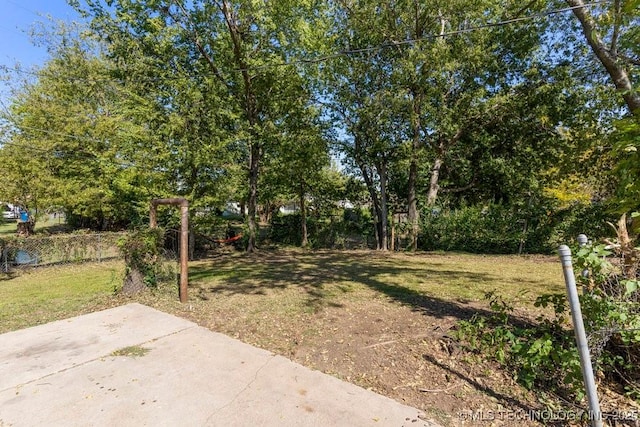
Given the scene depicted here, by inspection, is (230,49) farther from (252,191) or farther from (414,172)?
(414,172)

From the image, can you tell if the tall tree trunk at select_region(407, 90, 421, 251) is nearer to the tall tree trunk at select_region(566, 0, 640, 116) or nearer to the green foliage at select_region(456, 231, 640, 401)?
the tall tree trunk at select_region(566, 0, 640, 116)

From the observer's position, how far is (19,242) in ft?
28.4

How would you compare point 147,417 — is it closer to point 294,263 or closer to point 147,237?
point 147,237

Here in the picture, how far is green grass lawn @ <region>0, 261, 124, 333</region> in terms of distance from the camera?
15.1 ft

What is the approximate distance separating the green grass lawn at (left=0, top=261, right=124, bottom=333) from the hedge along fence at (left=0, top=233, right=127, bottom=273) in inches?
13.2

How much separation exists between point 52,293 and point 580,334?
7775 mm

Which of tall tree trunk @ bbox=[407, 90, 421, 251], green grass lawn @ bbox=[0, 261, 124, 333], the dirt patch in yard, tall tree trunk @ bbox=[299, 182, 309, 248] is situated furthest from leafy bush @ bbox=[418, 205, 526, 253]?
green grass lawn @ bbox=[0, 261, 124, 333]

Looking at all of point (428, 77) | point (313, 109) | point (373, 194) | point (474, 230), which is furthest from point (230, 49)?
point (474, 230)

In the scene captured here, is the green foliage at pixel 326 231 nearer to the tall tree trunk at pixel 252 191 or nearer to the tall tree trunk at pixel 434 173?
the tall tree trunk at pixel 252 191

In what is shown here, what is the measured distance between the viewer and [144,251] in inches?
209

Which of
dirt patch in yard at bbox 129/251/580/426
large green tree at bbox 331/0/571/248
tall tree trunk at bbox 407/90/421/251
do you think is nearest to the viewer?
dirt patch in yard at bbox 129/251/580/426

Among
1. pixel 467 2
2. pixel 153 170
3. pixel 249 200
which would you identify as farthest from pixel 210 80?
pixel 467 2

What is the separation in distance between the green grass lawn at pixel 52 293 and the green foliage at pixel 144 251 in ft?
1.97

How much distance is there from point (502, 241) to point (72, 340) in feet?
38.5
